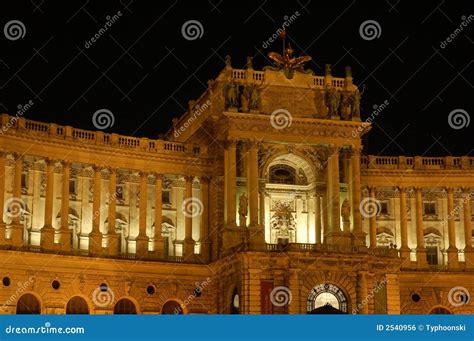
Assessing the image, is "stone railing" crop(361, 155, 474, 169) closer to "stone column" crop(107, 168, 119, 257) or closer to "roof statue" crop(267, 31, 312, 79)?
"roof statue" crop(267, 31, 312, 79)

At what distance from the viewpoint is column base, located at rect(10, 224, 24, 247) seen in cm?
5775

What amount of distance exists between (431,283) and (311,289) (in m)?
13.9

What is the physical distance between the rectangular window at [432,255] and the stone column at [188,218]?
19.6 metres

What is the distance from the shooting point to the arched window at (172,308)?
62.1m

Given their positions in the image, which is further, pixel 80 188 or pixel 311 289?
pixel 80 188

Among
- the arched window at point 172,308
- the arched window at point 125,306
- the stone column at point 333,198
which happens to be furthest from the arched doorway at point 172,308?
the stone column at point 333,198

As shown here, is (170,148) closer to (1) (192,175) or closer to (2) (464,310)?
(1) (192,175)

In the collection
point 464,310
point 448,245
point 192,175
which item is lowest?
point 464,310

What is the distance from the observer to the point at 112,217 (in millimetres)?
62250

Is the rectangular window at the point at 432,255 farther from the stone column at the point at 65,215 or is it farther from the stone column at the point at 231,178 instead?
the stone column at the point at 65,215

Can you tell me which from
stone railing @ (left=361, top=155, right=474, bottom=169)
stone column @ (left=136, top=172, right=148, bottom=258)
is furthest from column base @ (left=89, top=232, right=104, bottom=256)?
stone railing @ (left=361, top=155, right=474, bottom=169)

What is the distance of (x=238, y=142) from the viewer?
6219 cm

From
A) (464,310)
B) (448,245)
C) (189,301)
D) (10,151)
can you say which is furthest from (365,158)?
(10,151)

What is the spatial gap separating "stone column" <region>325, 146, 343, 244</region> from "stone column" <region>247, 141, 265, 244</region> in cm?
525
